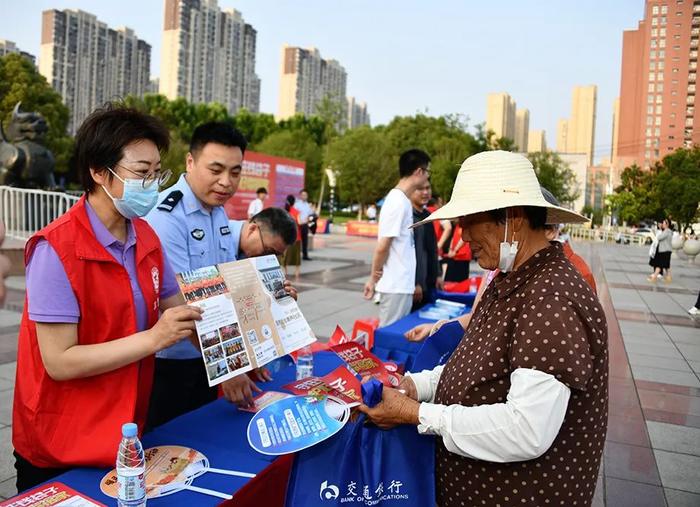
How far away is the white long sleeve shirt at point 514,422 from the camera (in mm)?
1391

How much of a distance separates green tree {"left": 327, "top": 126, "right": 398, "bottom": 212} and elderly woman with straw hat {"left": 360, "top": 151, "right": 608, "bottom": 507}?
128ft

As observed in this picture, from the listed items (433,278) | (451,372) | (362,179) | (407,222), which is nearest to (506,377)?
(451,372)

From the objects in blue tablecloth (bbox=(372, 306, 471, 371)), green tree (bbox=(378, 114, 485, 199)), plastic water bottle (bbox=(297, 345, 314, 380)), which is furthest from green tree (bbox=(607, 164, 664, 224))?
plastic water bottle (bbox=(297, 345, 314, 380))

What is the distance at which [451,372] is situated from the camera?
1.73 m

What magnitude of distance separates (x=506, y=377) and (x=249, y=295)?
38.8 inches

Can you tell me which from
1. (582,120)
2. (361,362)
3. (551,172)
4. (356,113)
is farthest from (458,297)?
(582,120)

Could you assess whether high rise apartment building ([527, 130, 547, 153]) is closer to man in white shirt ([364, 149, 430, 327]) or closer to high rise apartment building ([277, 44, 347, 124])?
high rise apartment building ([277, 44, 347, 124])

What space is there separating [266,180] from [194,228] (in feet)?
51.3

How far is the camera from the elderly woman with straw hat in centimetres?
140

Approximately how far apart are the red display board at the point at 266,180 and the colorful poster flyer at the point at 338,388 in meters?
13.7

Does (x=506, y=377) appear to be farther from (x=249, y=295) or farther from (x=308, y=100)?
(x=308, y=100)

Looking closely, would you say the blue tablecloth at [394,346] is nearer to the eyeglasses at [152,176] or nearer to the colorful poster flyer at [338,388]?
the colorful poster flyer at [338,388]

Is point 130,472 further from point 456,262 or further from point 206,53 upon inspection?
point 206,53

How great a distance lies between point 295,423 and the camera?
1839mm
